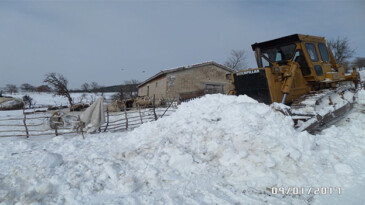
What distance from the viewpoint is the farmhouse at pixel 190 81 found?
19156 mm

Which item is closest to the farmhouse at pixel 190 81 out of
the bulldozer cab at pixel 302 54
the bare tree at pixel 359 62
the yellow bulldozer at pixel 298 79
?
the bulldozer cab at pixel 302 54

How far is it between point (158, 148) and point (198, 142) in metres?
0.95

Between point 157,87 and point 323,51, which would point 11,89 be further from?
point 323,51

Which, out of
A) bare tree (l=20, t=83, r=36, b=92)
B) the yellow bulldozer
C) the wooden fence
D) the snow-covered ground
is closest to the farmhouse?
the wooden fence

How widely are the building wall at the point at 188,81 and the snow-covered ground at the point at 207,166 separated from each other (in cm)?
1339

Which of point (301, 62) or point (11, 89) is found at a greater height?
point (11, 89)

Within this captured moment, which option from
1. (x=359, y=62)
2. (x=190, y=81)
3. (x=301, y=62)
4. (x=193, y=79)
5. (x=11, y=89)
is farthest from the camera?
(x=11, y=89)

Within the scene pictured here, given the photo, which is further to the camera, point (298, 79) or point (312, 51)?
point (312, 51)

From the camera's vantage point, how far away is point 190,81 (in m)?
20.2

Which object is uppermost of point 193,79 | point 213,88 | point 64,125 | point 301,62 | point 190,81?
point 193,79

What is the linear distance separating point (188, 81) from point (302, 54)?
13376 mm

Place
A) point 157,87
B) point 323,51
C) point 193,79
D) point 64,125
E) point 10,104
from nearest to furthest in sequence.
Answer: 1. point 323,51
2. point 64,125
3. point 193,79
4. point 157,87
5. point 10,104
